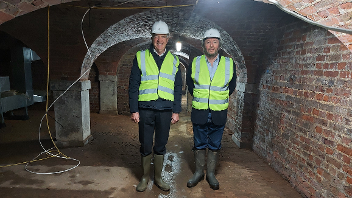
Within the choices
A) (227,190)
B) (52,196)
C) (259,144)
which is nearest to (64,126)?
(52,196)

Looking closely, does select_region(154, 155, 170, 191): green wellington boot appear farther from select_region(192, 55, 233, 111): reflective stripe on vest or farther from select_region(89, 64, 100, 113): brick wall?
select_region(89, 64, 100, 113): brick wall

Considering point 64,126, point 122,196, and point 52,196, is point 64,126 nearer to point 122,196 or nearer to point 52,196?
point 52,196

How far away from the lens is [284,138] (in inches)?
121

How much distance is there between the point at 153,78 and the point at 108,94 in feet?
20.2

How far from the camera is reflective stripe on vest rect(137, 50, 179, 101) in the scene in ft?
7.84

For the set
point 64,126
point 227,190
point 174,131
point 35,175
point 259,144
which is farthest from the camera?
point 174,131

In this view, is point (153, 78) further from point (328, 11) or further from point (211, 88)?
point (328, 11)

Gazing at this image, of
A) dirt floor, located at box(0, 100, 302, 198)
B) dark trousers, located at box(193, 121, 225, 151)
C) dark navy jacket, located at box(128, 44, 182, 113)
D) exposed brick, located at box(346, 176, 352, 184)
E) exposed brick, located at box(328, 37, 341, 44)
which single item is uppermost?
exposed brick, located at box(328, 37, 341, 44)

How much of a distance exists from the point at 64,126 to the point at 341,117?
452 cm

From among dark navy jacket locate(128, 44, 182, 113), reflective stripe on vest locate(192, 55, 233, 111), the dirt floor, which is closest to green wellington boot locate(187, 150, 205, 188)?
the dirt floor

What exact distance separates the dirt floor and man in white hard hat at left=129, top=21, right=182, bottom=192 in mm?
769

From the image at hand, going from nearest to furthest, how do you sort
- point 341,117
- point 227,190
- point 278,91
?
point 341,117 → point 227,190 → point 278,91

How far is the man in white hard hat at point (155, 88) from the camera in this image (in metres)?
2.39

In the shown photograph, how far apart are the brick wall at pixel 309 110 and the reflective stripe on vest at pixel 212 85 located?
102 centimetres
